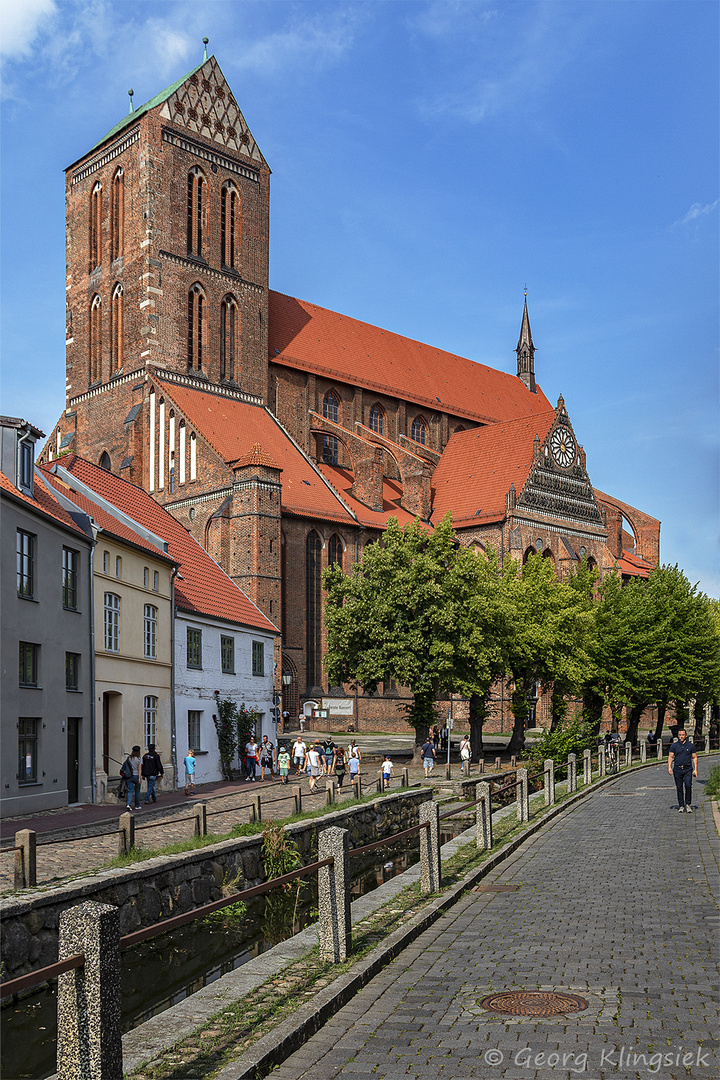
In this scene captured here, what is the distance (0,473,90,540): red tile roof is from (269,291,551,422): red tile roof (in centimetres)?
3284

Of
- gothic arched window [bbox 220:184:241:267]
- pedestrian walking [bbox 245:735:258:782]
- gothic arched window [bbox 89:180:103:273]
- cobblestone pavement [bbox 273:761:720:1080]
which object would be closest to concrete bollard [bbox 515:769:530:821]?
cobblestone pavement [bbox 273:761:720:1080]

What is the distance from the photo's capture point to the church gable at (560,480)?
182 feet

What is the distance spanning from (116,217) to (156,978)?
44761 millimetres

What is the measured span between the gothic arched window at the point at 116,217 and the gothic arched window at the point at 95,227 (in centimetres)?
118

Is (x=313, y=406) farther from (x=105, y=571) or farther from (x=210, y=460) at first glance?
(x=105, y=571)

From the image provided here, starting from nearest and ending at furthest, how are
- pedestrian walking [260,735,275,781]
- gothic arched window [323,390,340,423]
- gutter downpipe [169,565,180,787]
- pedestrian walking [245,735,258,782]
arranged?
gutter downpipe [169,565,180,787] → pedestrian walking [245,735,258,782] → pedestrian walking [260,735,275,781] → gothic arched window [323,390,340,423]

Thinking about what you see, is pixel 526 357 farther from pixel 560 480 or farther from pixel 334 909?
pixel 334 909

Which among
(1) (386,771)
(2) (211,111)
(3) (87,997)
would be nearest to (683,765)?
(1) (386,771)

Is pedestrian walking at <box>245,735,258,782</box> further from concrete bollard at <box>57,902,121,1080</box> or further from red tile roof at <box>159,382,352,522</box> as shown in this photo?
concrete bollard at <box>57,902,121,1080</box>

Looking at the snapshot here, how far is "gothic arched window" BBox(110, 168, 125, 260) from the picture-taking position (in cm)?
4928

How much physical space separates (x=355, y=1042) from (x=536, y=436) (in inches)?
2076

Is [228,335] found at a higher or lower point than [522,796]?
higher

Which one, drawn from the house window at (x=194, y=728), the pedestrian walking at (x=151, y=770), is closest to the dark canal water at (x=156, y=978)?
the pedestrian walking at (x=151, y=770)

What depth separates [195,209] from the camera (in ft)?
163
